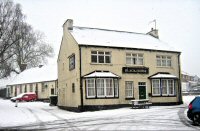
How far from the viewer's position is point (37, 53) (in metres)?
72.4

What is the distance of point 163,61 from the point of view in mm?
35156

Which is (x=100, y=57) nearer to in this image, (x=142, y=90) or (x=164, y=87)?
(x=142, y=90)

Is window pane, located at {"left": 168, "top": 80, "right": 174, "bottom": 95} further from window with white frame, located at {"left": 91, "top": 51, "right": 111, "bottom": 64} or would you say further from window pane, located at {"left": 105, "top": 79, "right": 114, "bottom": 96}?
window with white frame, located at {"left": 91, "top": 51, "right": 111, "bottom": 64}

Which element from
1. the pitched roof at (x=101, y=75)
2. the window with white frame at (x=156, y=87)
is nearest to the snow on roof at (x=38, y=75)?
the window with white frame at (x=156, y=87)

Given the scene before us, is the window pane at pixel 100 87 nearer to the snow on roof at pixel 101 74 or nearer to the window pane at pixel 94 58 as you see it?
the snow on roof at pixel 101 74

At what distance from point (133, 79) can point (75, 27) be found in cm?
915

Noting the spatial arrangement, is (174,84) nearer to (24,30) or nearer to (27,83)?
(24,30)

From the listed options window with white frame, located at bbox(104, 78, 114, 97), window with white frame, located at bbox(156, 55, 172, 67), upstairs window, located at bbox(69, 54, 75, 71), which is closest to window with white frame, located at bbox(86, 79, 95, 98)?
window with white frame, located at bbox(104, 78, 114, 97)

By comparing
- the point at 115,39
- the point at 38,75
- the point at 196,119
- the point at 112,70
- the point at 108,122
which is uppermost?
the point at 115,39

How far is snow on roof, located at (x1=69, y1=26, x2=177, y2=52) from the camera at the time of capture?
3169cm

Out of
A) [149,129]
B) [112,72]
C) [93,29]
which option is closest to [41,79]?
[93,29]

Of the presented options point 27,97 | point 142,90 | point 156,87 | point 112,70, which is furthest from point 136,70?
point 27,97

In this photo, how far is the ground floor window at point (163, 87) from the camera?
3354cm

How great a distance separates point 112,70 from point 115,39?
4557 millimetres
